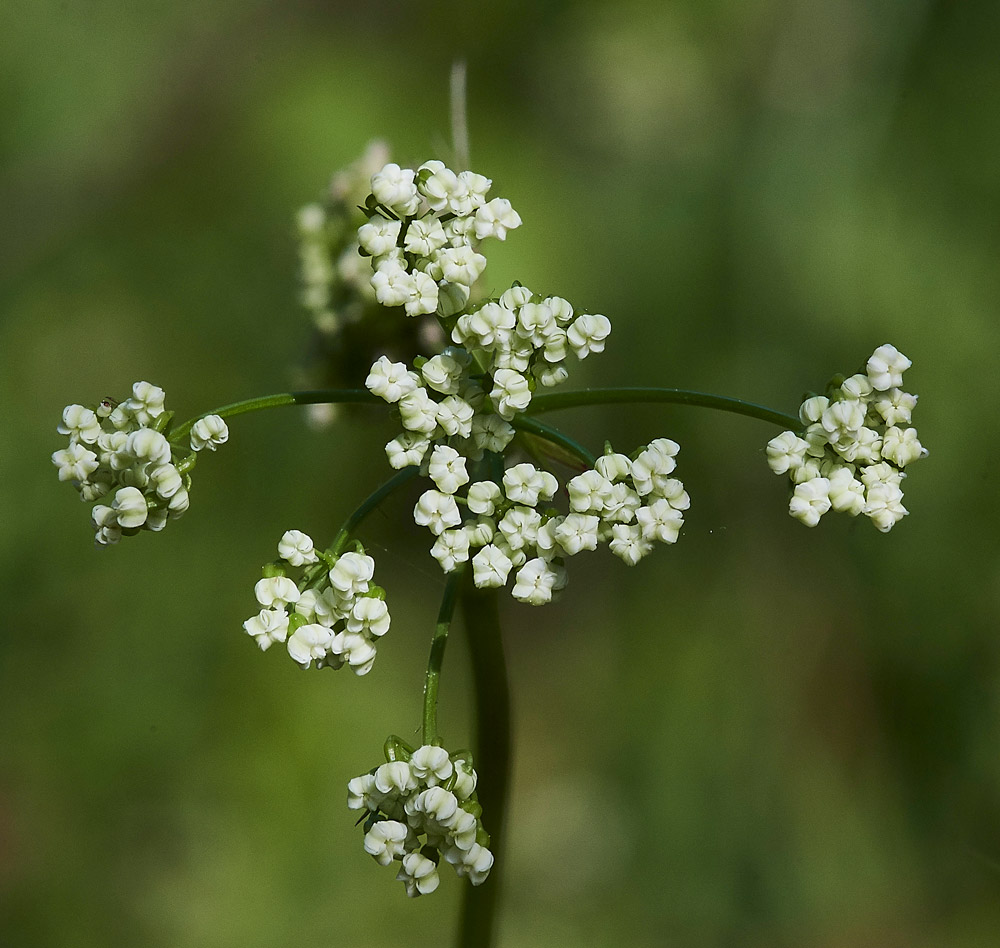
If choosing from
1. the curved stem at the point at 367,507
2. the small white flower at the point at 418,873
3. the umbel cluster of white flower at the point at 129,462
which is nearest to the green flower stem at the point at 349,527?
the curved stem at the point at 367,507

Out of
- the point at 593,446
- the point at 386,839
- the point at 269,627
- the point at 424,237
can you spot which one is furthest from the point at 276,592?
the point at 593,446

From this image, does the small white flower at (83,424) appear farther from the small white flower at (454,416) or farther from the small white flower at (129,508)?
the small white flower at (454,416)

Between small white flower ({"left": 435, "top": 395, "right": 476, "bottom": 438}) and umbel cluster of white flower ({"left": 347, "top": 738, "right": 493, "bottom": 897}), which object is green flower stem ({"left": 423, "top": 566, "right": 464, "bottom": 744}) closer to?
umbel cluster of white flower ({"left": 347, "top": 738, "right": 493, "bottom": 897})

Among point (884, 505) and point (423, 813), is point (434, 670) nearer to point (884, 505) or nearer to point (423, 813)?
point (423, 813)

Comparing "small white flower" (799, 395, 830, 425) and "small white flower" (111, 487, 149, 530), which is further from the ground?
"small white flower" (799, 395, 830, 425)

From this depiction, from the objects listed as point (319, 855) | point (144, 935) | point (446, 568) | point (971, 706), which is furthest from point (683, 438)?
point (144, 935)

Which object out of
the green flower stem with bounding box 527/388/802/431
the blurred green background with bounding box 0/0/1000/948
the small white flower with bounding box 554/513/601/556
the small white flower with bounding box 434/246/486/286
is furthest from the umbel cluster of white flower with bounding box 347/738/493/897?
the blurred green background with bounding box 0/0/1000/948
